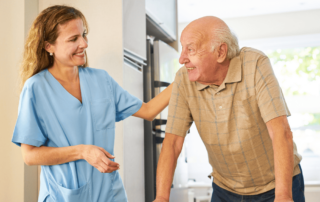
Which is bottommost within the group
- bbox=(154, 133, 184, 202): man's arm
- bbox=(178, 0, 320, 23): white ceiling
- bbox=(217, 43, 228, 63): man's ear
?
bbox=(154, 133, 184, 202): man's arm

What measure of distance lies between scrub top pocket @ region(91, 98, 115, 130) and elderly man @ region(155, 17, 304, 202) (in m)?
0.30

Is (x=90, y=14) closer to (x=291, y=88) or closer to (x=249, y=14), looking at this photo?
(x=249, y=14)

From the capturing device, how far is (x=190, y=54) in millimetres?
1076

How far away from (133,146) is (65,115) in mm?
795

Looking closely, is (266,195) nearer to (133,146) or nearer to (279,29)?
(133,146)

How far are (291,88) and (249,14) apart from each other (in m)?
1.33

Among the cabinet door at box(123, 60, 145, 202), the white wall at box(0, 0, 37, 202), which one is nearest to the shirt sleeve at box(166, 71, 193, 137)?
the cabinet door at box(123, 60, 145, 202)

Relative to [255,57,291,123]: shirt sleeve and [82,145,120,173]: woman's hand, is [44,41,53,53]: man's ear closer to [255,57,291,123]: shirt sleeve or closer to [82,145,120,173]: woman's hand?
[82,145,120,173]: woman's hand

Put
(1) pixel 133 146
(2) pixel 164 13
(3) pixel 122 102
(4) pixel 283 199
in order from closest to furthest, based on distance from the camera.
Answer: (4) pixel 283 199 < (3) pixel 122 102 < (1) pixel 133 146 < (2) pixel 164 13

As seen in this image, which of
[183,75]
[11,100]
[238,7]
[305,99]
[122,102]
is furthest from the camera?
[305,99]

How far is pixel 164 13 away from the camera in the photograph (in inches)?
106

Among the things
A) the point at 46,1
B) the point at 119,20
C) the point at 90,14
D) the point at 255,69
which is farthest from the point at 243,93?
the point at 46,1

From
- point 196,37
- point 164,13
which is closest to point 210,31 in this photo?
point 196,37

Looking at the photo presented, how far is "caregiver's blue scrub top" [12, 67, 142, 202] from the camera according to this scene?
1.11m
